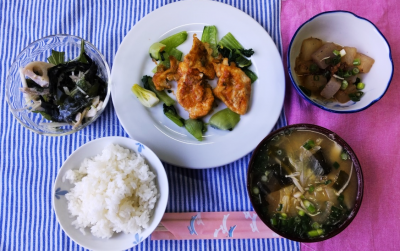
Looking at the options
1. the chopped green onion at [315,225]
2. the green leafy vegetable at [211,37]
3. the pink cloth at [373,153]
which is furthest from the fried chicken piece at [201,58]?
the chopped green onion at [315,225]

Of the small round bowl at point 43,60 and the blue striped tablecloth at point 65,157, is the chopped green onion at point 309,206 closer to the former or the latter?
the blue striped tablecloth at point 65,157

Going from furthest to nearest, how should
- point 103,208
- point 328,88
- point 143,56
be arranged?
point 143,56 → point 328,88 → point 103,208

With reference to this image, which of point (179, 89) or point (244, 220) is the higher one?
point (179, 89)

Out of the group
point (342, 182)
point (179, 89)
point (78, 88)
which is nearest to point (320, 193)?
point (342, 182)

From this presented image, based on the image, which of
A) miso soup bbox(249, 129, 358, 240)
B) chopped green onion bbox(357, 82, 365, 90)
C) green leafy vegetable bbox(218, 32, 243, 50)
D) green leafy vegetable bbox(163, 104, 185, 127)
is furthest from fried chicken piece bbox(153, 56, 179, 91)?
chopped green onion bbox(357, 82, 365, 90)

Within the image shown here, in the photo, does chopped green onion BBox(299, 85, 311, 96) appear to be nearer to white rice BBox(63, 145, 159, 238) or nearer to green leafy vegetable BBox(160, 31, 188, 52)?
green leafy vegetable BBox(160, 31, 188, 52)

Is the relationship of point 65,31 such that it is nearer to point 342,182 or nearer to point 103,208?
point 103,208

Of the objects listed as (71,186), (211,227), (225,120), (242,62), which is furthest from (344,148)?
(71,186)
